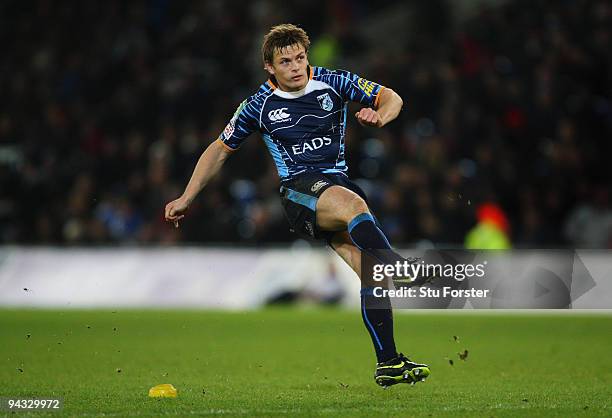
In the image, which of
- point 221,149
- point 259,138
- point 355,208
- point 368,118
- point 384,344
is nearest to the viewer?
point 368,118

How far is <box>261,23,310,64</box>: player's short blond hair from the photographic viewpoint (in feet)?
22.6

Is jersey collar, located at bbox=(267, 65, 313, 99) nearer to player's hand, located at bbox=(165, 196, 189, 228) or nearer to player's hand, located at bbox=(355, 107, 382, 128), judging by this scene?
player's hand, located at bbox=(355, 107, 382, 128)

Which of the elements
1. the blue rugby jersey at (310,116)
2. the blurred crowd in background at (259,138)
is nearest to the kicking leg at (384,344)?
the blue rugby jersey at (310,116)

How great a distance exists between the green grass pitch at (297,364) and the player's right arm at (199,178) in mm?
1184

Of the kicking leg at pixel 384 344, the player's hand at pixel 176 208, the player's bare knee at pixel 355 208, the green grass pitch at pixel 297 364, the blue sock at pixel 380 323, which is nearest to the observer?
the green grass pitch at pixel 297 364

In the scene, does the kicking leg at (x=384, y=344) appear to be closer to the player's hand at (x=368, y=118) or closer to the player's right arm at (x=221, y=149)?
the player's hand at (x=368, y=118)

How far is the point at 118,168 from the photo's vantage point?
18.0 m

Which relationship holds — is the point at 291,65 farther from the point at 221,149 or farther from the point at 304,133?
the point at 221,149

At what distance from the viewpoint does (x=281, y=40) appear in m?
6.89

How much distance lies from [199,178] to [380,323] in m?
1.60

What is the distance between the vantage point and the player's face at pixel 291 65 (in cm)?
687

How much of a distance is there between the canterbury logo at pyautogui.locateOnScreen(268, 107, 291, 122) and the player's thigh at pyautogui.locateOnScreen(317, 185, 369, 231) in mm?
614

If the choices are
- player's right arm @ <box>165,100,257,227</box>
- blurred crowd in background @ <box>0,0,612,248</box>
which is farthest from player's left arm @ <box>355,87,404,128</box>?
blurred crowd in background @ <box>0,0,612,248</box>

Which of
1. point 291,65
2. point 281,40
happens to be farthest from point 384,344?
point 281,40
